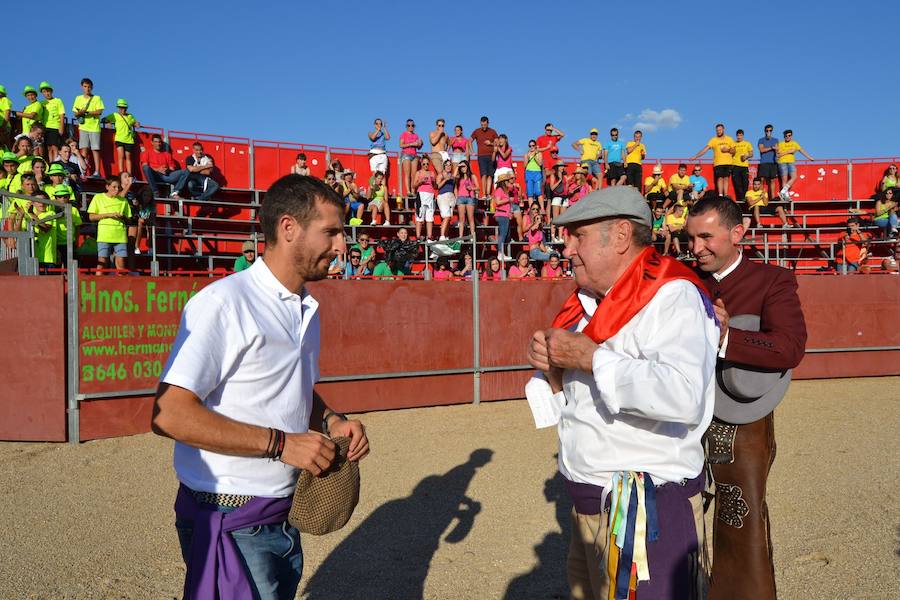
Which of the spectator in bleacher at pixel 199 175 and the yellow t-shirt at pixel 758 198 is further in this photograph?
the yellow t-shirt at pixel 758 198

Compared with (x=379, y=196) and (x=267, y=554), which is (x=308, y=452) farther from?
(x=379, y=196)

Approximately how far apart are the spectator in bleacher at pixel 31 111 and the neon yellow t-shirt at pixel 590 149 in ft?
37.8

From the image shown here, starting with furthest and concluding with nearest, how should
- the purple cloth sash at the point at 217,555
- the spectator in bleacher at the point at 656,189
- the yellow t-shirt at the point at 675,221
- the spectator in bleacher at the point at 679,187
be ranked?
the spectator in bleacher at the point at 656,189 → the spectator in bleacher at the point at 679,187 → the yellow t-shirt at the point at 675,221 → the purple cloth sash at the point at 217,555

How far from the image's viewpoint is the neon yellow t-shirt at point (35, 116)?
12.7 meters

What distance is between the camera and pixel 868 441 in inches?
321

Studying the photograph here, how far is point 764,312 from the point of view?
326 cm

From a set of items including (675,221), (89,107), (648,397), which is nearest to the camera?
(648,397)

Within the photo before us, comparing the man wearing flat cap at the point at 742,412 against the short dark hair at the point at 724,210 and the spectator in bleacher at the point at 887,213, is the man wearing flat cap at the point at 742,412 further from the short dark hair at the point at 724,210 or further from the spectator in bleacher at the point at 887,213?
the spectator in bleacher at the point at 887,213

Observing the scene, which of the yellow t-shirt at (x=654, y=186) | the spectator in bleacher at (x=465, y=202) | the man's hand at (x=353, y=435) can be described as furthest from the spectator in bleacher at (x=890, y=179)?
the man's hand at (x=353, y=435)

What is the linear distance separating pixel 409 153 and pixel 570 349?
14.5 meters

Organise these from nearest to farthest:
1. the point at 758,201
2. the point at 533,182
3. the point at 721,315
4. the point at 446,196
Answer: the point at 721,315 → the point at 446,196 → the point at 533,182 → the point at 758,201

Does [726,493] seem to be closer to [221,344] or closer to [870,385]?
[221,344]

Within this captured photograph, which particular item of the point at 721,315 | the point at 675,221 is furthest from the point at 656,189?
the point at 721,315

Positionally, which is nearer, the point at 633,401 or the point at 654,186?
the point at 633,401
